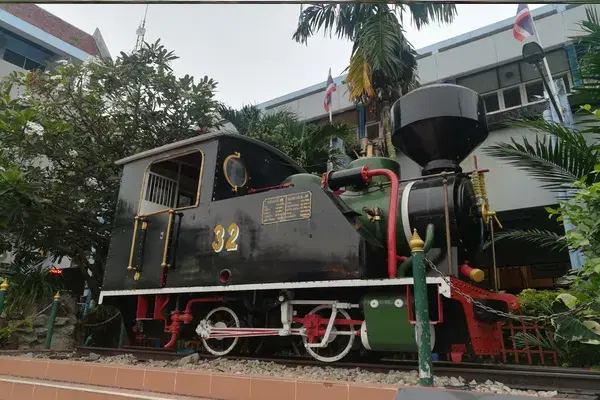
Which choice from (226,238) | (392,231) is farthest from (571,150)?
(226,238)

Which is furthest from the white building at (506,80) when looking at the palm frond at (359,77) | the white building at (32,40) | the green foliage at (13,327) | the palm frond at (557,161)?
the white building at (32,40)

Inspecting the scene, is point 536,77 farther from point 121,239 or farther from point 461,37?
point 121,239

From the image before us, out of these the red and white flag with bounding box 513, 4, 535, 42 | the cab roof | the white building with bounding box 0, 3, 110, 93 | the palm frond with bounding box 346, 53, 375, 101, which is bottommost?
the cab roof

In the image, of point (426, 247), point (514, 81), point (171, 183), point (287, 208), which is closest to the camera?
point (426, 247)

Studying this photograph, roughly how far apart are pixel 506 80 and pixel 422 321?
10.8 metres

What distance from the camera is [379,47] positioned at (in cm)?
956

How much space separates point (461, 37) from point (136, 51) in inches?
383

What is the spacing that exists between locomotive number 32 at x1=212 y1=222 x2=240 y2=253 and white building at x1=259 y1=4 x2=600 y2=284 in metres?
6.54

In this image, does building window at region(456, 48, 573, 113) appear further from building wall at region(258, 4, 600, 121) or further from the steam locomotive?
the steam locomotive

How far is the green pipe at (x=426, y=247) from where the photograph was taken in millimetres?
4046

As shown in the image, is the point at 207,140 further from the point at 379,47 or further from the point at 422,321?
the point at 379,47

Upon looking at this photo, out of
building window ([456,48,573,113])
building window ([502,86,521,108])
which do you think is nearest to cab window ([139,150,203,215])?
building window ([456,48,573,113])

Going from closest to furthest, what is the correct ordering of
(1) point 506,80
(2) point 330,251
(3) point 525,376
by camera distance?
(3) point 525,376
(2) point 330,251
(1) point 506,80

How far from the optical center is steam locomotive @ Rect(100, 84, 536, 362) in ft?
13.4
